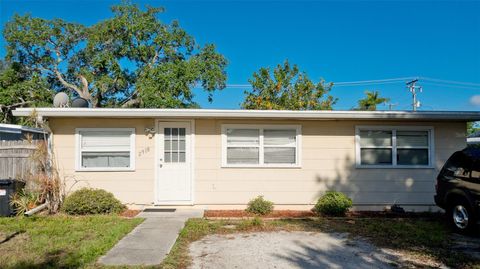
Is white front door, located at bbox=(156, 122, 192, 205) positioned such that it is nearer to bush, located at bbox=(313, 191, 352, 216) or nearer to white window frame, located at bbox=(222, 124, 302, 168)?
white window frame, located at bbox=(222, 124, 302, 168)

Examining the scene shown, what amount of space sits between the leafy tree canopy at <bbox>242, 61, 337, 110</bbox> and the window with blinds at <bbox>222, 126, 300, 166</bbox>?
42.5 ft

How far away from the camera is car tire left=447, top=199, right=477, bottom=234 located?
6.79 metres

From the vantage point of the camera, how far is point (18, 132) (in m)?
9.03

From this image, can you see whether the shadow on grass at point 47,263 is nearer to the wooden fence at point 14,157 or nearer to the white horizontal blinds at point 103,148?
the white horizontal blinds at point 103,148

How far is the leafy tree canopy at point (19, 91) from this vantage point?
74.7ft

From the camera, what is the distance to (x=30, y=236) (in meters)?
6.53

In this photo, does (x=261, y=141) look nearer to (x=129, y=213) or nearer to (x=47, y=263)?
(x=129, y=213)

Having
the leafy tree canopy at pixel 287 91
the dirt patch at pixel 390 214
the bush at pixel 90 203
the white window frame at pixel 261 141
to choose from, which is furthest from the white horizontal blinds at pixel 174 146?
the leafy tree canopy at pixel 287 91

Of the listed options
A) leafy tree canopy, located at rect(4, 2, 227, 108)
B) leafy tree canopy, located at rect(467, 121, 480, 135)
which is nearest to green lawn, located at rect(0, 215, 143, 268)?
leafy tree canopy, located at rect(4, 2, 227, 108)

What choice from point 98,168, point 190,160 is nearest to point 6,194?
point 98,168

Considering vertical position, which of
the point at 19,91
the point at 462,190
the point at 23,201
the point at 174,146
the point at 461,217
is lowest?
the point at 461,217

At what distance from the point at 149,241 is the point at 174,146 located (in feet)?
12.2

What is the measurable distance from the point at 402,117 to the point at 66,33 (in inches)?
912

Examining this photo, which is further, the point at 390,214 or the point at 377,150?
the point at 377,150
